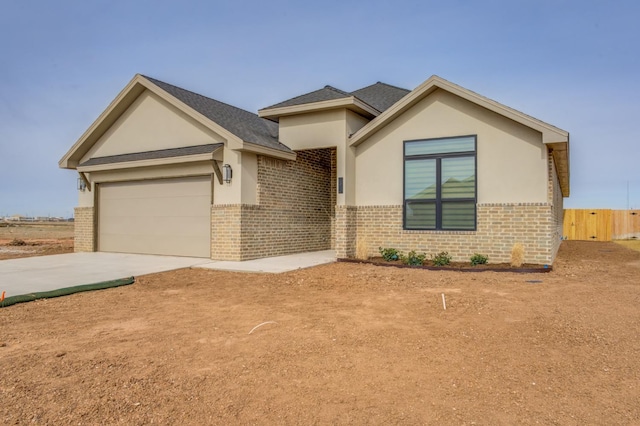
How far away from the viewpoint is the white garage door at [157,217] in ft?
43.9

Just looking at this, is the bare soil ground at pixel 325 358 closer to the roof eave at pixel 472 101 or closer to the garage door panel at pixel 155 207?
the roof eave at pixel 472 101

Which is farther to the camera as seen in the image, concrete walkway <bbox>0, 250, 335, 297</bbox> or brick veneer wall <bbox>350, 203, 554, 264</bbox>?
brick veneer wall <bbox>350, 203, 554, 264</bbox>

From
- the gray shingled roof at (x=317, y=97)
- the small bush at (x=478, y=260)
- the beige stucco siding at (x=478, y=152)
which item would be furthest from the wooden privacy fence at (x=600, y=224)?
the gray shingled roof at (x=317, y=97)

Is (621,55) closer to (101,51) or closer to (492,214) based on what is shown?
(492,214)

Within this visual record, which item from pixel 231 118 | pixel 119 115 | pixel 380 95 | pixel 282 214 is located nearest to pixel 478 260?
pixel 282 214

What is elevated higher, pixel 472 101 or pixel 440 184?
pixel 472 101

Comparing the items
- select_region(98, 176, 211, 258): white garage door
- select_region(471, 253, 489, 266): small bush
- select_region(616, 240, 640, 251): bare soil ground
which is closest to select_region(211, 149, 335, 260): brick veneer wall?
select_region(98, 176, 211, 258): white garage door

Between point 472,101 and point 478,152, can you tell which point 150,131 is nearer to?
point 472,101

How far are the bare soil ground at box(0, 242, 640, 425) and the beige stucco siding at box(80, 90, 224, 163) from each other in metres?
7.15

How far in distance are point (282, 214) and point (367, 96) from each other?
632 cm

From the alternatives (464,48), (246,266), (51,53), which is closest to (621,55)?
(464,48)

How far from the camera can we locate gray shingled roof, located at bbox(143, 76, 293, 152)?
43.1 feet

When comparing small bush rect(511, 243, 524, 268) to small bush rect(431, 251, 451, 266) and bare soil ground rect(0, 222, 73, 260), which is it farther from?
bare soil ground rect(0, 222, 73, 260)

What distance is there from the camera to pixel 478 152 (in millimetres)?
11617
